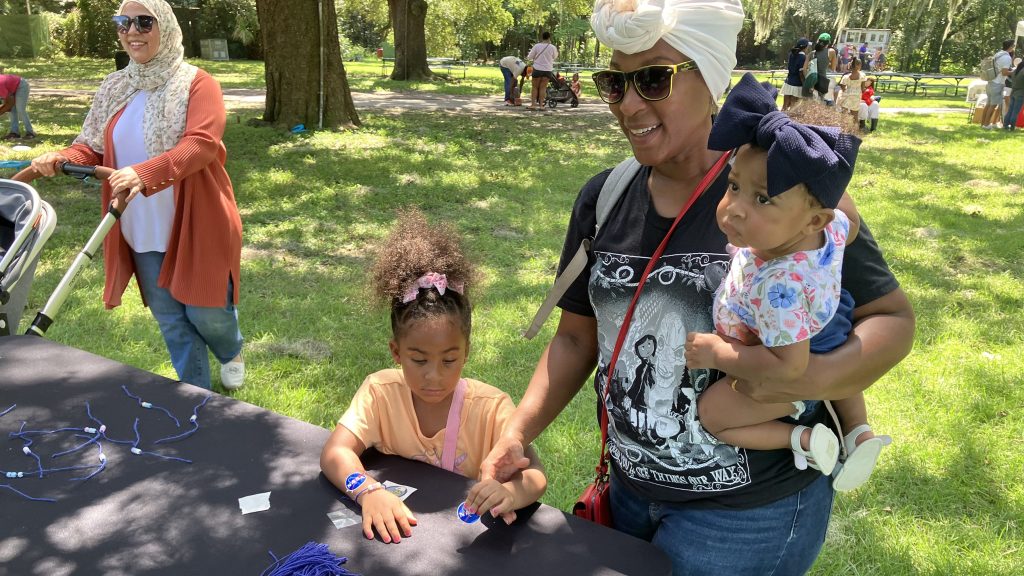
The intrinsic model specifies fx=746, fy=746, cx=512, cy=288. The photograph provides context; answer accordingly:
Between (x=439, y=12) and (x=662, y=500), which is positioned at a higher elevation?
(x=439, y=12)

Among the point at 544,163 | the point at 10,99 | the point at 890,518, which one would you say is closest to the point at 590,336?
the point at 890,518

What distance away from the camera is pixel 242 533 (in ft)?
6.03

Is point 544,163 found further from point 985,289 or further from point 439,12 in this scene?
point 439,12

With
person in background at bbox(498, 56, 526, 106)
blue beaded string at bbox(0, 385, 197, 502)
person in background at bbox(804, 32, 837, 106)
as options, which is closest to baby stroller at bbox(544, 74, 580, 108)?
person in background at bbox(498, 56, 526, 106)

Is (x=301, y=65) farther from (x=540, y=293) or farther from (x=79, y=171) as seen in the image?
(x=79, y=171)

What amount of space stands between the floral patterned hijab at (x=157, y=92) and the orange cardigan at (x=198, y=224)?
52 millimetres

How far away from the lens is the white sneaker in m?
4.37

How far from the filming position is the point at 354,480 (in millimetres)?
1955

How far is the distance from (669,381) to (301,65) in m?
10.8

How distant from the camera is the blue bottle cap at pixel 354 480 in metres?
1.94

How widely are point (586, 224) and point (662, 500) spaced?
2.32 feet

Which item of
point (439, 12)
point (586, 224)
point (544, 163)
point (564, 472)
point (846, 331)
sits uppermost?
point (439, 12)

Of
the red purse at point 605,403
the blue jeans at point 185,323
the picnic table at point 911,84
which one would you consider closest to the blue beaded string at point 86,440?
the red purse at point 605,403

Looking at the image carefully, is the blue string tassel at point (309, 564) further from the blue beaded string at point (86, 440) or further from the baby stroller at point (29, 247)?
the baby stroller at point (29, 247)
